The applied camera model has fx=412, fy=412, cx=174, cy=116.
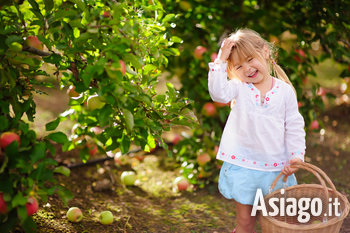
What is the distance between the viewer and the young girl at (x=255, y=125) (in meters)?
1.96

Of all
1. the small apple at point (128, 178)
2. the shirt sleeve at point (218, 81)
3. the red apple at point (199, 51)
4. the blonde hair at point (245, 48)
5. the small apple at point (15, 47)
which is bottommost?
the small apple at point (128, 178)

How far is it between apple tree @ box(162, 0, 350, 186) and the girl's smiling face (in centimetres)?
72

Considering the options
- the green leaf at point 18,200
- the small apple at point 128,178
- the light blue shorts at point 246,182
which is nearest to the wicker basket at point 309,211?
the light blue shorts at point 246,182

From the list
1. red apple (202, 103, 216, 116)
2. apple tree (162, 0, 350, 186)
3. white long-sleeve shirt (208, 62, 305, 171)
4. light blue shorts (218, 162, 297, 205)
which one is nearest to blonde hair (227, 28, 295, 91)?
white long-sleeve shirt (208, 62, 305, 171)

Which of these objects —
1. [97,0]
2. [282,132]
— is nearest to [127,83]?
[97,0]

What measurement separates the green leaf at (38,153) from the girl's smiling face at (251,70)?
99 centimetres

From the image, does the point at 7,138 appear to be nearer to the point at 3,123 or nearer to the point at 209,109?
the point at 3,123

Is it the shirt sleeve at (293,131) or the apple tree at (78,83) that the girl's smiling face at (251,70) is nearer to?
the shirt sleeve at (293,131)

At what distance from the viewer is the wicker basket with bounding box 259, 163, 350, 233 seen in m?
1.70

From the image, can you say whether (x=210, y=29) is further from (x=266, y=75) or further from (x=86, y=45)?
(x=86, y=45)

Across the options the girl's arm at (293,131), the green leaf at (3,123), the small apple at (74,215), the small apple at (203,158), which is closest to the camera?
the green leaf at (3,123)

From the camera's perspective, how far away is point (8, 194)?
1505 mm

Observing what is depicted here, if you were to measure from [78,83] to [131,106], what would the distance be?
0.85ft

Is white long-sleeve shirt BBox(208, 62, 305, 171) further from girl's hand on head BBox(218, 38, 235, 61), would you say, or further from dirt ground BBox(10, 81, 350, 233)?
dirt ground BBox(10, 81, 350, 233)
